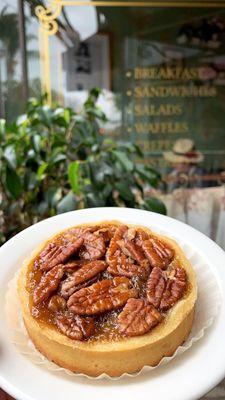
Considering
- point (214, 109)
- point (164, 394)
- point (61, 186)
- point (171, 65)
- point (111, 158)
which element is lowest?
point (164, 394)

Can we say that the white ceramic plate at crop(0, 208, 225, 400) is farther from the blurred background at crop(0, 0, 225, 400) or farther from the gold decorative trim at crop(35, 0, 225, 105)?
the gold decorative trim at crop(35, 0, 225, 105)

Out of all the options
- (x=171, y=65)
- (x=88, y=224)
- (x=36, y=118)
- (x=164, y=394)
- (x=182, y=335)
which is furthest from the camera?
(x=171, y=65)

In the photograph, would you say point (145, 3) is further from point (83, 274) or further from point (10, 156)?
point (83, 274)

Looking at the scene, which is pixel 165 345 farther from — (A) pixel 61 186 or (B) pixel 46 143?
(B) pixel 46 143

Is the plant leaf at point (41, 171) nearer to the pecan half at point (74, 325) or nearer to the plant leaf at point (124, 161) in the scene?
the plant leaf at point (124, 161)

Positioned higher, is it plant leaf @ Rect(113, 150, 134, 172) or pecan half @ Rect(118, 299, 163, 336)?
plant leaf @ Rect(113, 150, 134, 172)

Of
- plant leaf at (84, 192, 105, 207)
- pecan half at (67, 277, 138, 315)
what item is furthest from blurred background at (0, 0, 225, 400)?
Answer: pecan half at (67, 277, 138, 315)

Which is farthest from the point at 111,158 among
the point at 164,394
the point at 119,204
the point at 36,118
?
the point at 164,394
